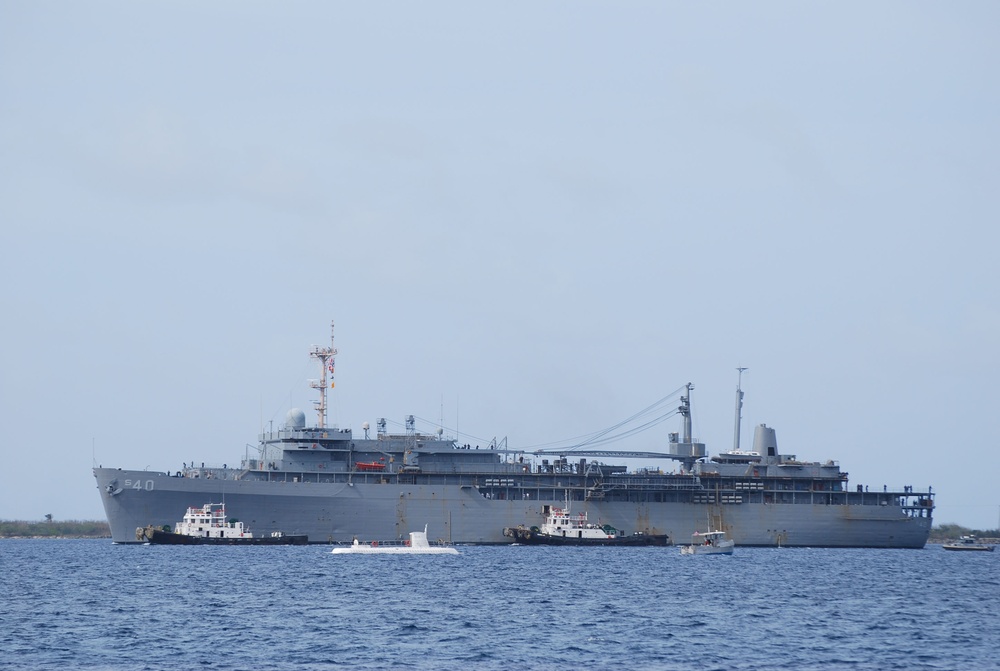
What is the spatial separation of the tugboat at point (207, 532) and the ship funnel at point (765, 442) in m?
Result: 34.3

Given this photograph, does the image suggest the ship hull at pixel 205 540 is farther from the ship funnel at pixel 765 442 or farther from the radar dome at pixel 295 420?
the ship funnel at pixel 765 442

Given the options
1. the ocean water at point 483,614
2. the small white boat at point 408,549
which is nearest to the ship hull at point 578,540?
the small white boat at point 408,549

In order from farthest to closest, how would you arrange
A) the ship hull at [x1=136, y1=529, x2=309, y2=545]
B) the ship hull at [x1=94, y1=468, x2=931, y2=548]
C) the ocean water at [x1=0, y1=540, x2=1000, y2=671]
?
the ship hull at [x1=94, y1=468, x2=931, y2=548] < the ship hull at [x1=136, y1=529, x2=309, y2=545] < the ocean water at [x1=0, y1=540, x2=1000, y2=671]

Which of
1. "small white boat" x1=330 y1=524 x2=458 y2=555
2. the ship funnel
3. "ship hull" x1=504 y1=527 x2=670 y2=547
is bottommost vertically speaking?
"small white boat" x1=330 y1=524 x2=458 y2=555

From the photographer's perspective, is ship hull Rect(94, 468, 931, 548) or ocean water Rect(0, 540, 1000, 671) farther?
ship hull Rect(94, 468, 931, 548)

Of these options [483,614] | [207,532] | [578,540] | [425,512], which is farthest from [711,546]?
[483,614]

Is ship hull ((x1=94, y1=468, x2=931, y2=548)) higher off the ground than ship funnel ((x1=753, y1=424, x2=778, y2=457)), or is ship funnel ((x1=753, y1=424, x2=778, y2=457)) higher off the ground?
ship funnel ((x1=753, y1=424, x2=778, y2=457))

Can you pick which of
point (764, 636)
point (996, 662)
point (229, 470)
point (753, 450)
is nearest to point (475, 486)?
point (229, 470)

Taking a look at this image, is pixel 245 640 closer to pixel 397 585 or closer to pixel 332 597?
pixel 332 597

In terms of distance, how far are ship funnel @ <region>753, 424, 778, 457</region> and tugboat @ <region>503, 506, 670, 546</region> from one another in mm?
11117

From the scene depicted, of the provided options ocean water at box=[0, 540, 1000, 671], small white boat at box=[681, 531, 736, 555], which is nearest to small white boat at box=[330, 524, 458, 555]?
ocean water at box=[0, 540, 1000, 671]

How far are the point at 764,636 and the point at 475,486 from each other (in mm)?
44306

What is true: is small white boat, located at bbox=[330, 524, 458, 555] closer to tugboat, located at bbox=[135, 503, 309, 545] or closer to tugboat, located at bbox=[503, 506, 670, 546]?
tugboat, located at bbox=[135, 503, 309, 545]

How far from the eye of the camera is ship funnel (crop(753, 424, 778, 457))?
307 feet
